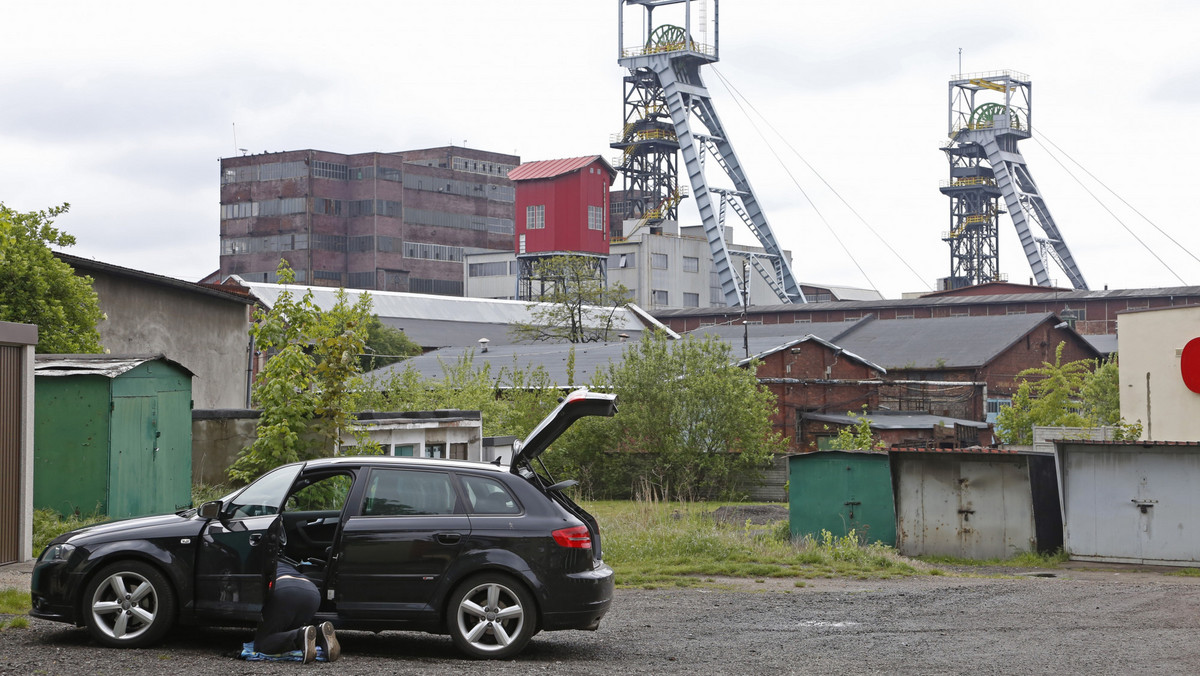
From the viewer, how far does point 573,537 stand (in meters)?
8.96

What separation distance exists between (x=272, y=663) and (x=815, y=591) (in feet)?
26.5

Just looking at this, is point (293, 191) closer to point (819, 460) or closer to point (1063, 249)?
point (1063, 249)

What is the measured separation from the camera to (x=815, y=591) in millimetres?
14664

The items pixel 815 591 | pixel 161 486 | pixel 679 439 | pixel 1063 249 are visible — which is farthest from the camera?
pixel 1063 249

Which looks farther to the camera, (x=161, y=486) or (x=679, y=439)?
(x=679, y=439)

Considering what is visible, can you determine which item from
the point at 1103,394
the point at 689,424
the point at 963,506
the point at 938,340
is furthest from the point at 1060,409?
the point at 963,506

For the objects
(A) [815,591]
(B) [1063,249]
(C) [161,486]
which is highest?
(B) [1063,249]

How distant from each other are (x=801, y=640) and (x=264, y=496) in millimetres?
4827

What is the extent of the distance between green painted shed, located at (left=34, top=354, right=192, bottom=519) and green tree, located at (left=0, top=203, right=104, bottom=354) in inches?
224

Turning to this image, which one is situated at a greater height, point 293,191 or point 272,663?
point 293,191

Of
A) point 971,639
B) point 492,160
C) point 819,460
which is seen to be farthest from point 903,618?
point 492,160

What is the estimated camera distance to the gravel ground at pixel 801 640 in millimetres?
8484

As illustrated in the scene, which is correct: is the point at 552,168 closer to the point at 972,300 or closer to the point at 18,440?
the point at 972,300

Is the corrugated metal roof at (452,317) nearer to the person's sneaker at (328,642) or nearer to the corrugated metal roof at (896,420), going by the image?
the corrugated metal roof at (896,420)
